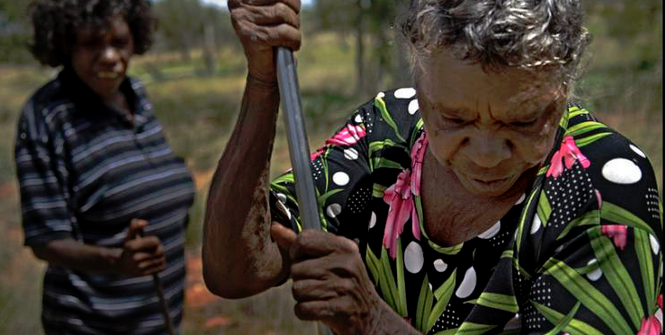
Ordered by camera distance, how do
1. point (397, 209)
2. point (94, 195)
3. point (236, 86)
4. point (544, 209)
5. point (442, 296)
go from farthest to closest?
point (236, 86) → point (94, 195) → point (397, 209) → point (442, 296) → point (544, 209)

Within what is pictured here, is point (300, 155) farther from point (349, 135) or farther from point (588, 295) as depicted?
point (588, 295)

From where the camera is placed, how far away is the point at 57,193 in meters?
2.90

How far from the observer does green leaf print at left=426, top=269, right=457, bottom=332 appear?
1.55 metres

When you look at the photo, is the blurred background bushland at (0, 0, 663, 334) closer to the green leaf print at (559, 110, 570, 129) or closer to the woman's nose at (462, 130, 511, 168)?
the green leaf print at (559, 110, 570, 129)

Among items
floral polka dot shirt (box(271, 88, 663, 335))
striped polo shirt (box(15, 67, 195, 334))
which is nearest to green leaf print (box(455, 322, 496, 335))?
floral polka dot shirt (box(271, 88, 663, 335))

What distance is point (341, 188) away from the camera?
5.62 feet

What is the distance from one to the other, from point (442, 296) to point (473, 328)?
0.29ft

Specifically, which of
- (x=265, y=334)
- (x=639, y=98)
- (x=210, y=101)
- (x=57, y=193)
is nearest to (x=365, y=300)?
(x=57, y=193)

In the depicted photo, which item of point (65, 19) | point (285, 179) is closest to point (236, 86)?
point (65, 19)

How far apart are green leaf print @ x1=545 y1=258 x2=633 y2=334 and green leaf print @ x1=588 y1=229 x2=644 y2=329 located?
19mm

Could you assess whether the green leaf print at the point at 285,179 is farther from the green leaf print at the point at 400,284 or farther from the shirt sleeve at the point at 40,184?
the shirt sleeve at the point at 40,184

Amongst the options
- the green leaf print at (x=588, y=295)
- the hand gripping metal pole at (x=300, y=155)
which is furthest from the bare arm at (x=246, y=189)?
the green leaf print at (x=588, y=295)

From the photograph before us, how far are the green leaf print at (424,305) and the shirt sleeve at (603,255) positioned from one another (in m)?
0.19

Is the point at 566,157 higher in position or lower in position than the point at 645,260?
higher
